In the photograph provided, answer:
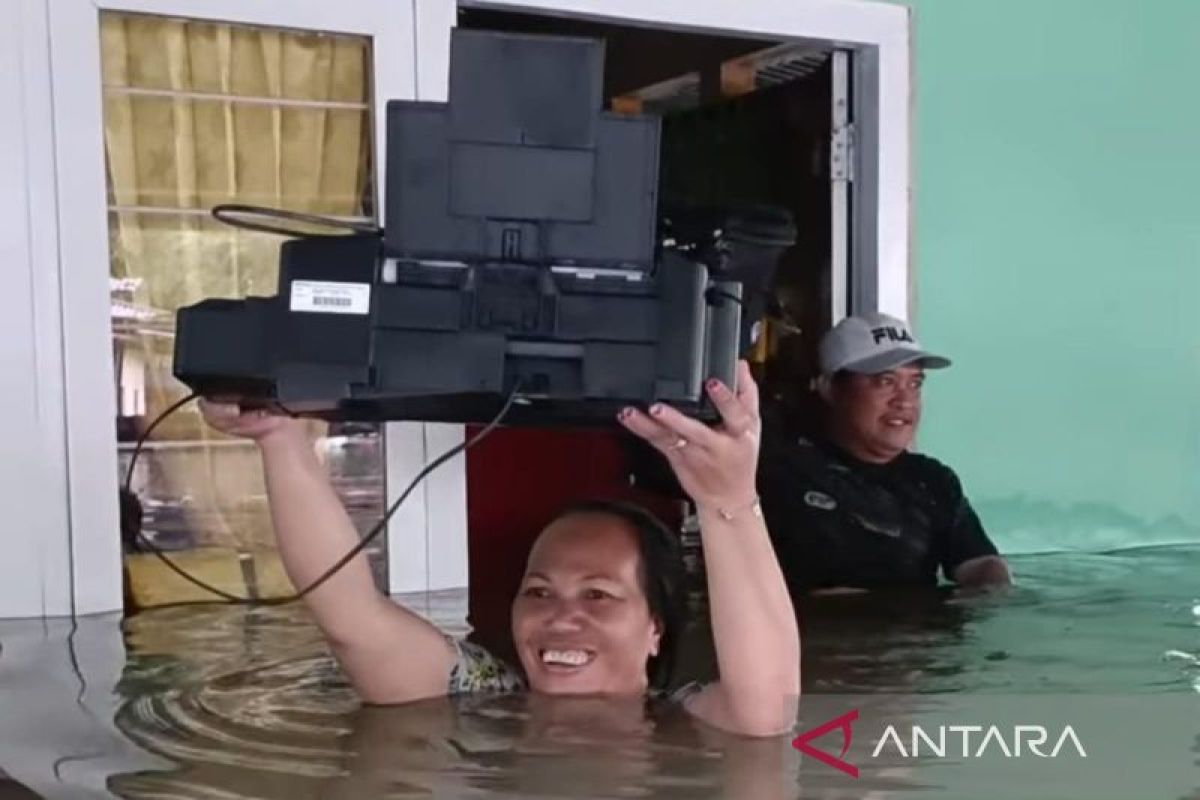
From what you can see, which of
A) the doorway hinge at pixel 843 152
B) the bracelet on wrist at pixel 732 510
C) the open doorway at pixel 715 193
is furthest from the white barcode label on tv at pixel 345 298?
the doorway hinge at pixel 843 152

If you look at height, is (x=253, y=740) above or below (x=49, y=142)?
below

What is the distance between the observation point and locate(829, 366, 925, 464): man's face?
269cm

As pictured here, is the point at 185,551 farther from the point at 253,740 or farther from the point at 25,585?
the point at 253,740

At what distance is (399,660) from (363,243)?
1.96 ft

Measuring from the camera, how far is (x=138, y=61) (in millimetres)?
2094

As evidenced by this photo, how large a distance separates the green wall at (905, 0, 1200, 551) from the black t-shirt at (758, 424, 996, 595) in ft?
0.44

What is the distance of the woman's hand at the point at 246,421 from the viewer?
134cm

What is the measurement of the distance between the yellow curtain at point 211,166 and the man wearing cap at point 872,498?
2.86 ft

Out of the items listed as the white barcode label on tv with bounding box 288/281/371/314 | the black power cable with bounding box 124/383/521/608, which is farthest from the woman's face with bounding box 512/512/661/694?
the white barcode label on tv with bounding box 288/281/371/314

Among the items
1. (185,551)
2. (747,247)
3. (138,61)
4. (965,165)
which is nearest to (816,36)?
(965,165)

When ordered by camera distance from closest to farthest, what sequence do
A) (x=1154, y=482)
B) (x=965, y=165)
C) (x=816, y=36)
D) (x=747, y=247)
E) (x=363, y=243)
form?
(x=363, y=243) → (x=747, y=247) → (x=816, y=36) → (x=965, y=165) → (x=1154, y=482)

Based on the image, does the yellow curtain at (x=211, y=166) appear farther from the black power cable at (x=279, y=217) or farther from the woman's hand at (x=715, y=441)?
the woman's hand at (x=715, y=441)

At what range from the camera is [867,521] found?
269 cm

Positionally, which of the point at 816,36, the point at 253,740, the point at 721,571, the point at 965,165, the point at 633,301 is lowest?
the point at 253,740
